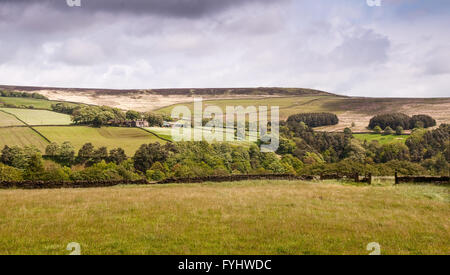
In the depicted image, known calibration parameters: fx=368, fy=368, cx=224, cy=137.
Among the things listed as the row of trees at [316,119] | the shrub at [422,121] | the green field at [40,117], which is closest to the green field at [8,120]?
the green field at [40,117]

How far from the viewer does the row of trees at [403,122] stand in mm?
132250

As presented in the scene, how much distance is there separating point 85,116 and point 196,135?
1349 inches

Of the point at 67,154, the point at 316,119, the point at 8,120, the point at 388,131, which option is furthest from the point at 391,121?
the point at 8,120

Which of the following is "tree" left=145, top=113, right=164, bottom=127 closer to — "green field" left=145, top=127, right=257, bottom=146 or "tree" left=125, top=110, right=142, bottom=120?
"tree" left=125, top=110, right=142, bottom=120

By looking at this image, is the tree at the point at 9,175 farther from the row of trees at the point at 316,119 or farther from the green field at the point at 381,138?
the row of trees at the point at 316,119

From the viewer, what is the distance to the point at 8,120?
106 meters

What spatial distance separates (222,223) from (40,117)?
4528 inches

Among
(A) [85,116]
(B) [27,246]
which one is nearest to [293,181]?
(B) [27,246]

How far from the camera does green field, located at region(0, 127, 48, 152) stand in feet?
283

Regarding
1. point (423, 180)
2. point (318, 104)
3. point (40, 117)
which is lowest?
point (423, 180)

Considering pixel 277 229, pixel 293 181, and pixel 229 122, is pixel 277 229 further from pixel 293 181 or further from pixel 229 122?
pixel 229 122

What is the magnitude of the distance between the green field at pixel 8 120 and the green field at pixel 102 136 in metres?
9.40

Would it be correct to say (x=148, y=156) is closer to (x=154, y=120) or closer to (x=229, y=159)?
(x=229, y=159)
